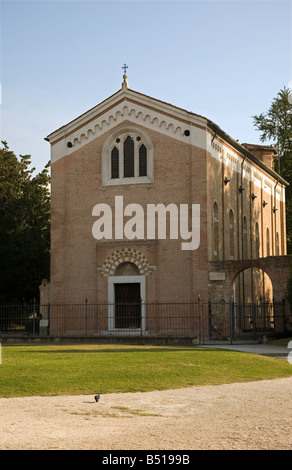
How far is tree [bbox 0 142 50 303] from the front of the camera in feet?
Answer: 132

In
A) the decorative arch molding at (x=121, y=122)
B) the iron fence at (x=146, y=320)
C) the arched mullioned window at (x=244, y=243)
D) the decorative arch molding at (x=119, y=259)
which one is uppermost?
the decorative arch molding at (x=121, y=122)

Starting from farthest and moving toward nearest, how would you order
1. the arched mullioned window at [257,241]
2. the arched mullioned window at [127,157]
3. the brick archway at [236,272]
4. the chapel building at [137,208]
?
the arched mullioned window at [257,241], the arched mullioned window at [127,157], the chapel building at [137,208], the brick archway at [236,272]

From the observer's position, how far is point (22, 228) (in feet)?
139

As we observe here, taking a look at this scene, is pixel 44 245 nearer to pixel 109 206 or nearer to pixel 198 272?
pixel 109 206

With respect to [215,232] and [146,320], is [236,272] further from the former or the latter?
[146,320]

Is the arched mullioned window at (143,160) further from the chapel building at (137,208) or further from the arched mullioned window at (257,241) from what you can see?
the arched mullioned window at (257,241)

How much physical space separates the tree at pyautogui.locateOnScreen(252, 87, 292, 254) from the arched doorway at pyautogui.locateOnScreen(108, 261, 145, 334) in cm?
Answer: 1994

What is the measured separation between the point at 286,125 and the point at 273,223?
8790 millimetres

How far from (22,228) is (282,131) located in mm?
20166

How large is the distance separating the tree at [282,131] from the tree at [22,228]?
16.4m

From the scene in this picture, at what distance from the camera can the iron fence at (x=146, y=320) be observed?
3000 centimetres

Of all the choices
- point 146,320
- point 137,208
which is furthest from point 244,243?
point 146,320

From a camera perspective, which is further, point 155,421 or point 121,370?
point 121,370

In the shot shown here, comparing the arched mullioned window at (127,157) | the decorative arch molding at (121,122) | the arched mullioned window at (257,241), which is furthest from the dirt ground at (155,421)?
the arched mullioned window at (257,241)
